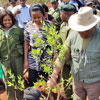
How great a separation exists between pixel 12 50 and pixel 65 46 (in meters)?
1.23

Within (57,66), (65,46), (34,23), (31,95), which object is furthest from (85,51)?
(34,23)

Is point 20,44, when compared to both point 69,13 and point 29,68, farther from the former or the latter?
point 69,13

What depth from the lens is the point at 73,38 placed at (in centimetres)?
239

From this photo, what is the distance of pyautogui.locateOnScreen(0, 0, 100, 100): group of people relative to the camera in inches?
88.3

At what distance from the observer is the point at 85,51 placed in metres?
2.27

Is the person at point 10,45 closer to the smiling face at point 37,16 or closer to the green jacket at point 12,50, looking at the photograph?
the green jacket at point 12,50

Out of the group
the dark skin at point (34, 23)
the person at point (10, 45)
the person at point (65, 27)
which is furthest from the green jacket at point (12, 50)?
Answer: the person at point (65, 27)

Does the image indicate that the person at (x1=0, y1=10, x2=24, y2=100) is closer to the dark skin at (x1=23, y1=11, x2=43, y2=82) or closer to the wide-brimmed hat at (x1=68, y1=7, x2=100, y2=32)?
the dark skin at (x1=23, y1=11, x2=43, y2=82)

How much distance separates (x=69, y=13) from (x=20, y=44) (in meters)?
1.02

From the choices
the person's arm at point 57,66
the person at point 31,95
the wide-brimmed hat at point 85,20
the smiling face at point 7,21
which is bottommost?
the person at point 31,95

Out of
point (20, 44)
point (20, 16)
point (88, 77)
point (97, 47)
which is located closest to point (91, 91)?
point (88, 77)

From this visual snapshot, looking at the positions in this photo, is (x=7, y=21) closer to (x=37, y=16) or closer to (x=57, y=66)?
(x=37, y=16)

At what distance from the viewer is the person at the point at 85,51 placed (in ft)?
7.24

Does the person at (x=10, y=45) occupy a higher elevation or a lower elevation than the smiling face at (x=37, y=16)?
lower
